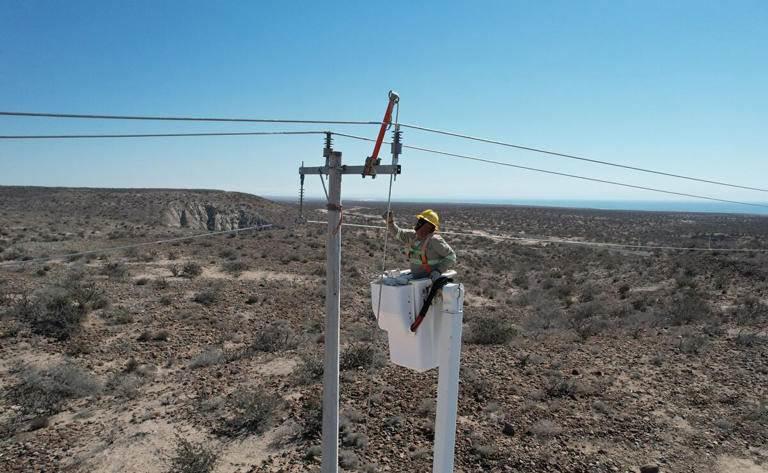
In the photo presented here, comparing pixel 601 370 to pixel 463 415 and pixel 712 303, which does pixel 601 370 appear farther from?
pixel 712 303

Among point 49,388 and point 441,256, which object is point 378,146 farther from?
point 49,388

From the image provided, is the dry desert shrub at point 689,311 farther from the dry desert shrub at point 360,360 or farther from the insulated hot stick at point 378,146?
the insulated hot stick at point 378,146

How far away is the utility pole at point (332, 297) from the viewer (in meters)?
4.57

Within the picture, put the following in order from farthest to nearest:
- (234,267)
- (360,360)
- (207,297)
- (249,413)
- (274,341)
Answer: (234,267), (207,297), (274,341), (360,360), (249,413)

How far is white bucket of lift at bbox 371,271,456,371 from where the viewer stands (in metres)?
4.00

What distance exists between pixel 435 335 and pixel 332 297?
1203mm

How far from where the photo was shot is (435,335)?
411 cm

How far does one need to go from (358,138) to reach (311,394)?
17.2 feet

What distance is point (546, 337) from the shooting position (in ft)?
41.2

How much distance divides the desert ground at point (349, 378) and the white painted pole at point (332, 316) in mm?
881

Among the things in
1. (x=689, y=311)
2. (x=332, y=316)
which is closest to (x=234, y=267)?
(x=332, y=316)

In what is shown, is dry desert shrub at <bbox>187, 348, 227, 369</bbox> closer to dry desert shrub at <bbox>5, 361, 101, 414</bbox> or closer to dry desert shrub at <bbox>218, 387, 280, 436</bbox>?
dry desert shrub at <bbox>5, 361, 101, 414</bbox>

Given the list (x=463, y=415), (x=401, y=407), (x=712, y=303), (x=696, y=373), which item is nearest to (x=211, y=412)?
(x=401, y=407)

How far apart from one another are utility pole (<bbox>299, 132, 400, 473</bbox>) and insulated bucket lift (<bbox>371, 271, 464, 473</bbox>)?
2.03 feet
